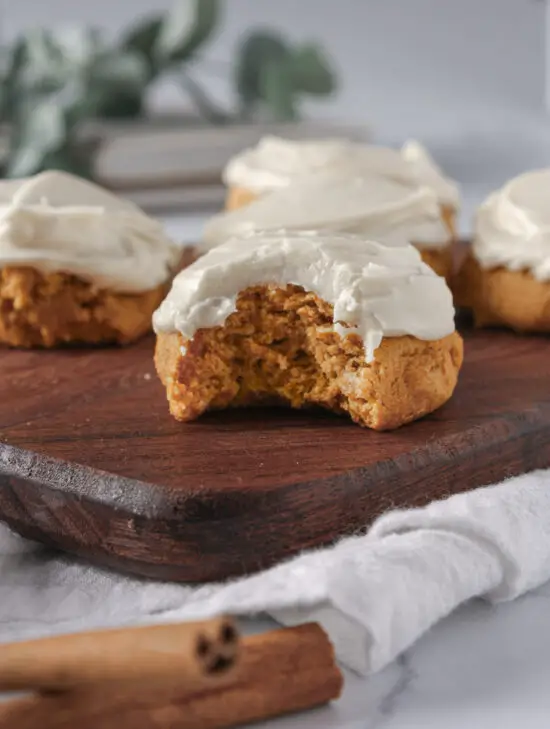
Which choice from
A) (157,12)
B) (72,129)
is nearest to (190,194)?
(72,129)

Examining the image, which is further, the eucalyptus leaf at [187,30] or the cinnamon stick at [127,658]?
the eucalyptus leaf at [187,30]

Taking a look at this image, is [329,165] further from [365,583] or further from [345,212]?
[365,583]

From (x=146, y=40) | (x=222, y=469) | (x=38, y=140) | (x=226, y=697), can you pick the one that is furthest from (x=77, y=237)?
(x=146, y=40)

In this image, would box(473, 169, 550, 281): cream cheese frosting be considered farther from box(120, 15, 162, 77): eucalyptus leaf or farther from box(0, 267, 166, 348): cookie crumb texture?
box(120, 15, 162, 77): eucalyptus leaf

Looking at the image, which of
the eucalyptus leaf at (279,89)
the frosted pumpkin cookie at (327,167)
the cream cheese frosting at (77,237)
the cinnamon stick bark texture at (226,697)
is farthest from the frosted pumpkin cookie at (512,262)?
the eucalyptus leaf at (279,89)

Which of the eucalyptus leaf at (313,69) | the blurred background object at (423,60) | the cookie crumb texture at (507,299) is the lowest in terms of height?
the blurred background object at (423,60)

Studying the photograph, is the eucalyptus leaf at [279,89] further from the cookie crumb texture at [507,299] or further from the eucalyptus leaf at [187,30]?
the cookie crumb texture at [507,299]

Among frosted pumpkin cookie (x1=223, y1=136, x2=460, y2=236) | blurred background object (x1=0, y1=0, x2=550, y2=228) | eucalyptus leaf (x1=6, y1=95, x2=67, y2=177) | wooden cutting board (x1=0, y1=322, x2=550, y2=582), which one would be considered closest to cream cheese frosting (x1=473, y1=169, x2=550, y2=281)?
frosted pumpkin cookie (x1=223, y1=136, x2=460, y2=236)
